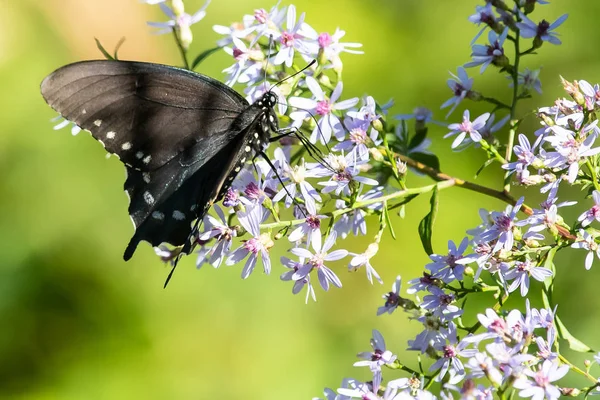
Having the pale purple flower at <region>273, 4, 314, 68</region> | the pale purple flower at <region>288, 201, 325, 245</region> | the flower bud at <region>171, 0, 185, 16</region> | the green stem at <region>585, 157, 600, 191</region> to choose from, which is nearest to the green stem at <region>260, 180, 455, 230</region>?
the pale purple flower at <region>288, 201, 325, 245</region>

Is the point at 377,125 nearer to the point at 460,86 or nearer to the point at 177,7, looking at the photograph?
the point at 460,86

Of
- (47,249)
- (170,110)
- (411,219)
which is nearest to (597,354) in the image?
(170,110)

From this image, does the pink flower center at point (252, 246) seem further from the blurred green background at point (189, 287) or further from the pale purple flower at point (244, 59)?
the blurred green background at point (189, 287)

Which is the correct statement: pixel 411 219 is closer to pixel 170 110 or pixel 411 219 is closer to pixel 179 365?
pixel 179 365

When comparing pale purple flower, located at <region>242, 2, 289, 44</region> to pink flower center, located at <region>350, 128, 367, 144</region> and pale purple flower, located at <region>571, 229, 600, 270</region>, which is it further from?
pale purple flower, located at <region>571, 229, 600, 270</region>

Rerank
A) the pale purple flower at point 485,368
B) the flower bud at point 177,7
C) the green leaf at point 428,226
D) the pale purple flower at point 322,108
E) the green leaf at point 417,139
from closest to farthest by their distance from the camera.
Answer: the pale purple flower at point 485,368 < the green leaf at point 428,226 < the pale purple flower at point 322,108 < the green leaf at point 417,139 < the flower bud at point 177,7

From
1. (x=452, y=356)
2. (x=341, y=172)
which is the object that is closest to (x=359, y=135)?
(x=341, y=172)

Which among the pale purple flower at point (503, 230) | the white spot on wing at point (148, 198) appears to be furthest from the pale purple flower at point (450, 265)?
the white spot on wing at point (148, 198)
